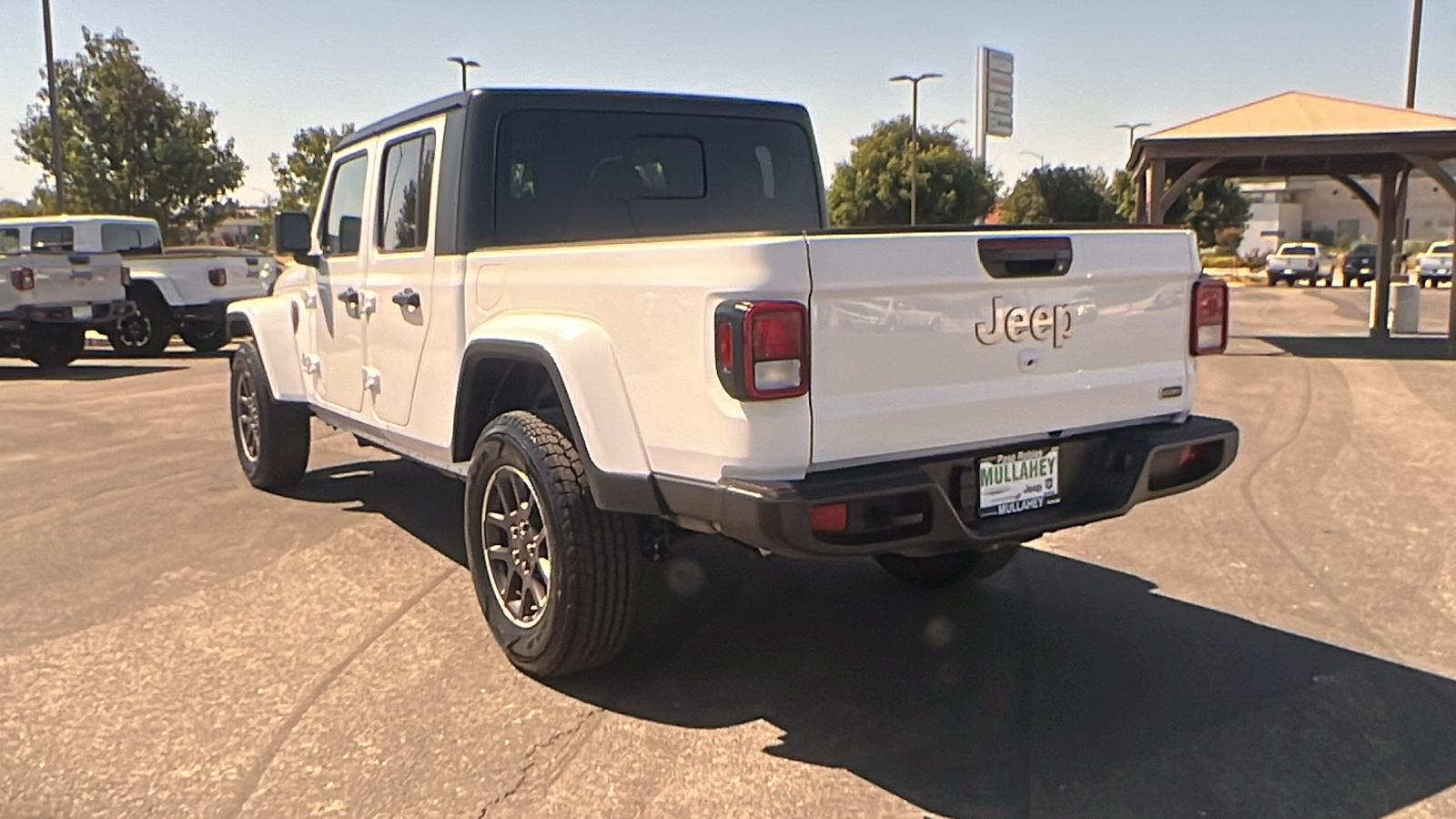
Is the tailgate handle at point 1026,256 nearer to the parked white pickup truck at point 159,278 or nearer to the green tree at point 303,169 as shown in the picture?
the parked white pickup truck at point 159,278

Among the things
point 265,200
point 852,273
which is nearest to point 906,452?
point 852,273

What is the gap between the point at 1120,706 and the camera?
12.5 ft

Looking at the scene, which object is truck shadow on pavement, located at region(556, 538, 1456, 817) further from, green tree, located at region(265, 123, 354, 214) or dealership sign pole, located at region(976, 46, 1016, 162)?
dealership sign pole, located at region(976, 46, 1016, 162)

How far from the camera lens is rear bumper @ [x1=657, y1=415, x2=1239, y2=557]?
3191mm

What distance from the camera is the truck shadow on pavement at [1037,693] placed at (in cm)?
328

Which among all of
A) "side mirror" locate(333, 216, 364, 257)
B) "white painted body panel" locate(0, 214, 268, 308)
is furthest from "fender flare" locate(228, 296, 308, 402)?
"white painted body panel" locate(0, 214, 268, 308)

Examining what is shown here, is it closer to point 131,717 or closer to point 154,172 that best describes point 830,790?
point 131,717

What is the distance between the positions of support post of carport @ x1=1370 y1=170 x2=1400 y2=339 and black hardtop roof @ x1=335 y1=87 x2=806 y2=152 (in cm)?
1652

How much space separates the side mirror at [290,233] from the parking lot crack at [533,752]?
3266mm

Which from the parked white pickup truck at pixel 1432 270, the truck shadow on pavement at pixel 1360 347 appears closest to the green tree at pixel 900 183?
the parked white pickup truck at pixel 1432 270

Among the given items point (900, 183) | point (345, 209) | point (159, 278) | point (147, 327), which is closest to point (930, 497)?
point (345, 209)

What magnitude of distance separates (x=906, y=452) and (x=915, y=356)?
274 mm

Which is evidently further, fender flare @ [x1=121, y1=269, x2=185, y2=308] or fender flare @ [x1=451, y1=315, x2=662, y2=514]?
fender flare @ [x1=121, y1=269, x2=185, y2=308]

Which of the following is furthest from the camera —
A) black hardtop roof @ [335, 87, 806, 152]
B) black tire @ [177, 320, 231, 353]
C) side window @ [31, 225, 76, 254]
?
black tire @ [177, 320, 231, 353]
